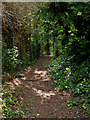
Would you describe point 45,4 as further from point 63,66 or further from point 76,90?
point 63,66

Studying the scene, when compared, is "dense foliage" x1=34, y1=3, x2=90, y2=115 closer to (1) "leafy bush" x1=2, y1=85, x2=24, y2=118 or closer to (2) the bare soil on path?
(2) the bare soil on path

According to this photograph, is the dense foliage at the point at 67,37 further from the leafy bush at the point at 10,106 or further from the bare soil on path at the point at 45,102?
the leafy bush at the point at 10,106

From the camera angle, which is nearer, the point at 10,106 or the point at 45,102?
the point at 10,106

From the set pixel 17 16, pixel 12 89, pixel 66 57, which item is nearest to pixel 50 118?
pixel 12 89

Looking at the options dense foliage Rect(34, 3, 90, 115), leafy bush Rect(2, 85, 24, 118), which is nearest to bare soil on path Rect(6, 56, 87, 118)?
leafy bush Rect(2, 85, 24, 118)

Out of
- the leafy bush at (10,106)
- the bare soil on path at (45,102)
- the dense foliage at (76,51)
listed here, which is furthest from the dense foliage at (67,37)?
the leafy bush at (10,106)

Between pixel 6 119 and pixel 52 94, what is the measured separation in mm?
2226

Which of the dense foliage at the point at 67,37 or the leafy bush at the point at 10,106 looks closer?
the dense foliage at the point at 67,37

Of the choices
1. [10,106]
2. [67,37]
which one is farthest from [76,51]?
[10,106]

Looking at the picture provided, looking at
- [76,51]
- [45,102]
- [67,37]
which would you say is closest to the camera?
[45,102]

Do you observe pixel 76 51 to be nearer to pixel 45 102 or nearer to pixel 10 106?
pixel 45 102

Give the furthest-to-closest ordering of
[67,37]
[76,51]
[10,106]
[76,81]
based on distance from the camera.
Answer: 1. [67,37]
2. [76,51]
3. [76,81]
4. [10,106]

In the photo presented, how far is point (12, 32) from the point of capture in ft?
24.7

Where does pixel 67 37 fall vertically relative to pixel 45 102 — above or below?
above
